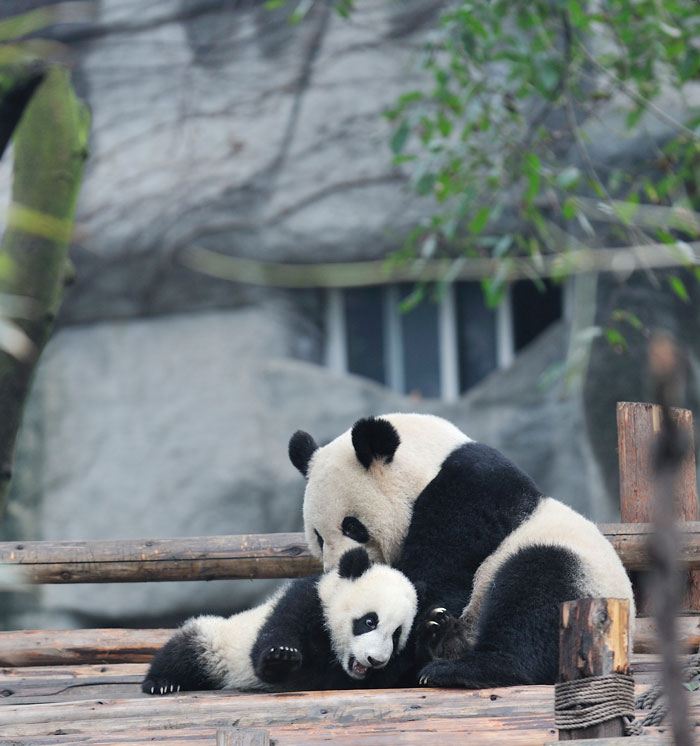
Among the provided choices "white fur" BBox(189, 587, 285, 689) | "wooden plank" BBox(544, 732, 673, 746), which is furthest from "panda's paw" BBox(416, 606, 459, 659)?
"wooden plank" BBox(544, 732, 673, 746)

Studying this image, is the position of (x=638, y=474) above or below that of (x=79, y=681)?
above

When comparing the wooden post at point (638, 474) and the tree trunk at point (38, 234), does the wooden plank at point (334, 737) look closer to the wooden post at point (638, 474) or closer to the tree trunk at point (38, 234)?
the tree trunk at point (38, 234)

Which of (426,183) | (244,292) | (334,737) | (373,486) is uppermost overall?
(244,292)

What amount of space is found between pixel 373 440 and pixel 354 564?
318 millimetres

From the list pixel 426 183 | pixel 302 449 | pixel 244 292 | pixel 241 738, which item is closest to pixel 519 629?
pixel 241 738

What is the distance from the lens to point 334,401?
6461 millimetres

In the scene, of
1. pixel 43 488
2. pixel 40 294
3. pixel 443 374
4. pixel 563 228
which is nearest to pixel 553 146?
pixel 563 228

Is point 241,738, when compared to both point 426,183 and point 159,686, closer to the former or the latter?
point 159,686

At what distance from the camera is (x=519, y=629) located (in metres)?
2.17

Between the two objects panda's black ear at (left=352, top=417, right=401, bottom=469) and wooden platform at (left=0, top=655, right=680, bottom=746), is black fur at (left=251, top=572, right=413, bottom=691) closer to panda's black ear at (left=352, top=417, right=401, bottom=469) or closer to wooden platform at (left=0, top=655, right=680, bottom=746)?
wooden platform at (left=0, top=655, right=680, bottom=746)

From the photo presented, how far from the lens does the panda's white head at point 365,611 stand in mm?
2246

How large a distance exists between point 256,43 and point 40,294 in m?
4.34

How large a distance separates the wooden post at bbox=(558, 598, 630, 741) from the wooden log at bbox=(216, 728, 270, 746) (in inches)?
19.5

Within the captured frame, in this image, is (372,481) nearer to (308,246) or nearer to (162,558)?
(162,558)
